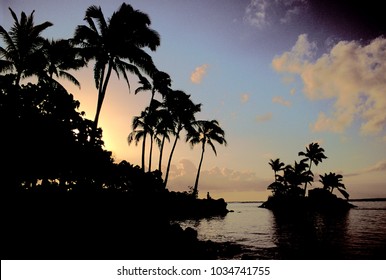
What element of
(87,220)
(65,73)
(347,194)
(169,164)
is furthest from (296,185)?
(87,220)

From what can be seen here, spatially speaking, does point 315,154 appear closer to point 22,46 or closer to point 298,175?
point 298,175

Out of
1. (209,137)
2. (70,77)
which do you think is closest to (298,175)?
(209,137)

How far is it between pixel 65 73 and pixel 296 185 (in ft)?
192

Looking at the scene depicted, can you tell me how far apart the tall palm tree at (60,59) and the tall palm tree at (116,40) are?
0.94 meters

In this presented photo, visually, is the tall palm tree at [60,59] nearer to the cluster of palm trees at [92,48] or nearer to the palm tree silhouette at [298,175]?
the cluster of palm trees at [92,48]

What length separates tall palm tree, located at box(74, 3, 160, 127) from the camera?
1816 centimetres

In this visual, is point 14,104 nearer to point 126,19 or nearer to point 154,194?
point 126,19

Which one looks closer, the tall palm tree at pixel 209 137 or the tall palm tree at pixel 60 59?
the tall palm tree at pixel 60 59

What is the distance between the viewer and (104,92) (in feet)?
61.1

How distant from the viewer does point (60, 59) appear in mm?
21672
